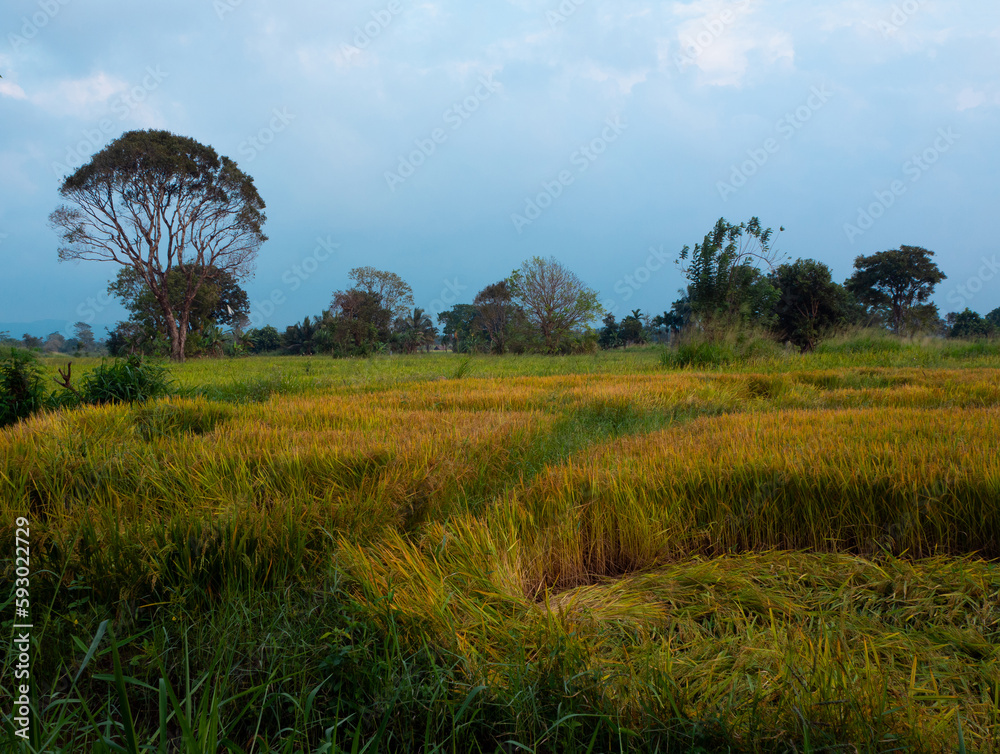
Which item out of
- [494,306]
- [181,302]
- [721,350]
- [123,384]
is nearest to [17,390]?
[123,384]

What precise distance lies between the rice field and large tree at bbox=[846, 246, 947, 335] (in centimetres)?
3665

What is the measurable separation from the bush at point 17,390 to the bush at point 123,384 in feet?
1.08

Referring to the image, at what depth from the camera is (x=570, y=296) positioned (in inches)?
1078

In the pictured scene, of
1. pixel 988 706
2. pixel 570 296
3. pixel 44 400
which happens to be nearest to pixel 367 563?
pixel 988 706

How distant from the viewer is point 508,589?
144 centimetres

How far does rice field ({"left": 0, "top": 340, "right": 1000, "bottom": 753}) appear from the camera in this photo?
3.27 ft

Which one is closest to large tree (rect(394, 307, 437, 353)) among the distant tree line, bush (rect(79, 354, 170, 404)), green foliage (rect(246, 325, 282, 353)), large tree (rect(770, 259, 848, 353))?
the distant tree line

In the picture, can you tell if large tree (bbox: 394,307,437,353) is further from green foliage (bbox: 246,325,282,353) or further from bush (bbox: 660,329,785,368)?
bush (bbox: 660,329,785,368)

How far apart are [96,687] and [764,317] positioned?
1533 cm

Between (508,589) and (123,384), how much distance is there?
465cm

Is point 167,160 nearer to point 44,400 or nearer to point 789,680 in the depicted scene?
→ point 44,400

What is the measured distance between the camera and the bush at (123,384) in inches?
170

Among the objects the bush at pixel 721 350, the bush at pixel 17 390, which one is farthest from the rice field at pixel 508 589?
the bush at pixel 721 350

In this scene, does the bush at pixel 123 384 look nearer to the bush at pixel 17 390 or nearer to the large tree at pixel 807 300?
the bush at pixel 17 390
